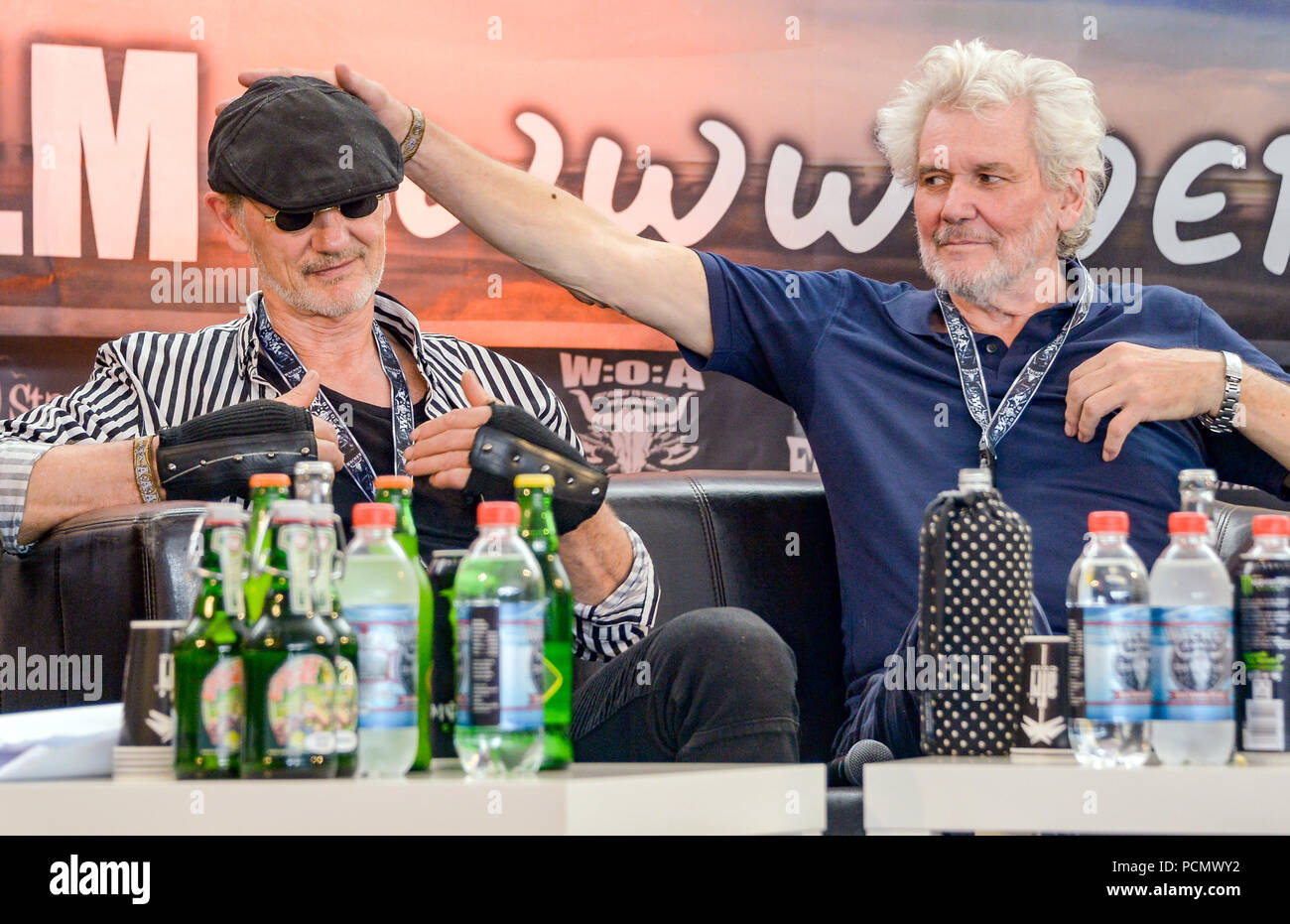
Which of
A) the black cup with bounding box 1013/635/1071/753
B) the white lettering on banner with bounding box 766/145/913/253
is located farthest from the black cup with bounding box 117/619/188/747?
the white lettering on banner with bounding box 766/145/913/253

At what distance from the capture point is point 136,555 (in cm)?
165

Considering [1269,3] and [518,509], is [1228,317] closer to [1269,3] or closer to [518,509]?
[1269,3]

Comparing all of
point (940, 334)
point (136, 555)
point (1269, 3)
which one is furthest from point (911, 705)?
point (1269, 3)

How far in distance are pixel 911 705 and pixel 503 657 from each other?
0.80m

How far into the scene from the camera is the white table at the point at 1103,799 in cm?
108

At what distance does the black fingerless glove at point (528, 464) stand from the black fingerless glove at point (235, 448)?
268mm

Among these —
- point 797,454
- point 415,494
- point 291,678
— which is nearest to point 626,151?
point 797,454

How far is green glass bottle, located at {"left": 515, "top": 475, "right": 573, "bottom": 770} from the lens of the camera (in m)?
1.18

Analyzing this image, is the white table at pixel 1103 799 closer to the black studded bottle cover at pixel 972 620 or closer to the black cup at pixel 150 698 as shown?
the black studded bottle cover at pixel 972 620

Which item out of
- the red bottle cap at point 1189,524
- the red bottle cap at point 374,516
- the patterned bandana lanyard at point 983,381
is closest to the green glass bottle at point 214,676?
the red bottle cap at point 374,516

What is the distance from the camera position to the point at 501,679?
110 centimetres

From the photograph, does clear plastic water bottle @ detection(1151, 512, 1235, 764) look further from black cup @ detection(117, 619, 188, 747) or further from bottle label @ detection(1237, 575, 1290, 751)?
black cup @ detection(117, 619, 188, 747)

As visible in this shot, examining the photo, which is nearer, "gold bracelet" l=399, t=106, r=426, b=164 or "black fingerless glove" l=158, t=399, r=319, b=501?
"black fingerless glove" l=158, t=399, r=319, b=501

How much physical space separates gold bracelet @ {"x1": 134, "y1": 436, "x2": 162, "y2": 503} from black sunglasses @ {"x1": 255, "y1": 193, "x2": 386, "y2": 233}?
1.33ft
